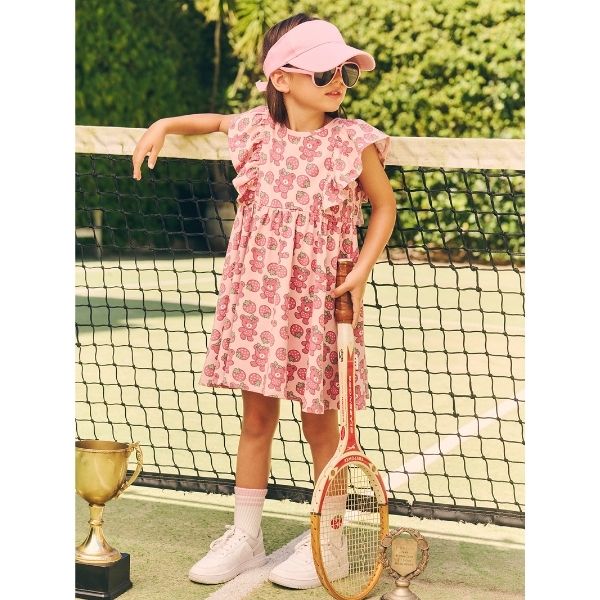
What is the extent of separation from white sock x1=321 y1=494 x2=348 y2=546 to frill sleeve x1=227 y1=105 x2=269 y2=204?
0.85 meters

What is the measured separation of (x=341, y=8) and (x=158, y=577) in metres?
10.0

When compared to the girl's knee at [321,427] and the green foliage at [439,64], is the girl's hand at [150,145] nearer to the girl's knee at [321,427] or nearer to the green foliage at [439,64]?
the girl's knee at [321,427]

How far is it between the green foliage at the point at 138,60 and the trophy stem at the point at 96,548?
950 centimetres

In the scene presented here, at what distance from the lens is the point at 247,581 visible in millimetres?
3334

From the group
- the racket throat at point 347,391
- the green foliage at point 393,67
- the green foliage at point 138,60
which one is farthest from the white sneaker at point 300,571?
the green foliage at point 138,60

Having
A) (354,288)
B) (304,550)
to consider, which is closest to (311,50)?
(354,288)

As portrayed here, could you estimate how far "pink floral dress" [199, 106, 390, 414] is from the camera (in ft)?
10.4

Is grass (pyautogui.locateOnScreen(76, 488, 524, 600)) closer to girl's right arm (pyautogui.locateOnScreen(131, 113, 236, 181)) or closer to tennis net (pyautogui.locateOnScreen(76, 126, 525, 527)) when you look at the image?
tennis net (pyautogui.locateOnScreen(76, 126, 525, 527))

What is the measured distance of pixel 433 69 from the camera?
12352mm

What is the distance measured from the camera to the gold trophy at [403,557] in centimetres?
302

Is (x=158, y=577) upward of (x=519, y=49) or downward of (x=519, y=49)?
downward
